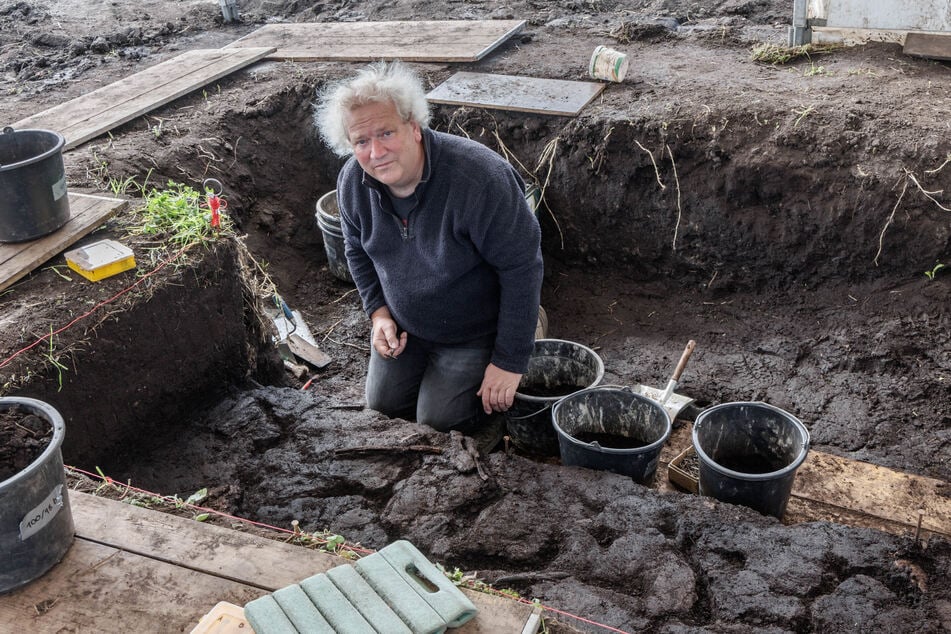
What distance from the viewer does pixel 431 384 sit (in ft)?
11.5

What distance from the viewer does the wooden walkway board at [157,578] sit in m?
1.81

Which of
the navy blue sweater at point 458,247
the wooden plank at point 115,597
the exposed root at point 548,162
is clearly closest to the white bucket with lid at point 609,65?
the exposed root at point 548,162

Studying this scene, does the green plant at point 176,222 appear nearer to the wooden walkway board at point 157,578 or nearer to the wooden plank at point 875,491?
the wooden walkway board at point 157,578

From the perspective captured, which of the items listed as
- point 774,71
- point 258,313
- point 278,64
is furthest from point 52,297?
point 774,71

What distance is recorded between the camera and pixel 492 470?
302 centimetres

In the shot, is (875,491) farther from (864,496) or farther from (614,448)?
(614,448)

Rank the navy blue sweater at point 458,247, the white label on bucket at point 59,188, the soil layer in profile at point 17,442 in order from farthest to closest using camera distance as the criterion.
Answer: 1. the white label on bucket at point 59,188
2. the navy blue sweater at point 458,247
3. the soil layer in profile at point 17,442

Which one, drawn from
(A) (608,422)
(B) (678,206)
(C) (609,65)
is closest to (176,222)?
(A) (608,422)

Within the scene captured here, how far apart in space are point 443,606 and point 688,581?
1040mm

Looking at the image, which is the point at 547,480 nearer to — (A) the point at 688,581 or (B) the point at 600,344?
(A) the point at 688,581

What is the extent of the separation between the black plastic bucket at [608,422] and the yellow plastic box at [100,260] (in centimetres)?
191

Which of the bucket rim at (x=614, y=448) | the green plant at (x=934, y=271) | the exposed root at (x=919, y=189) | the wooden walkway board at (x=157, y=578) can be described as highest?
the exposed root at (x=919, y=189)

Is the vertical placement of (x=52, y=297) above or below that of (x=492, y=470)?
above

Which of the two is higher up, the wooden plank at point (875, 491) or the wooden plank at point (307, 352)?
the wooden plank at point (307, 352)
